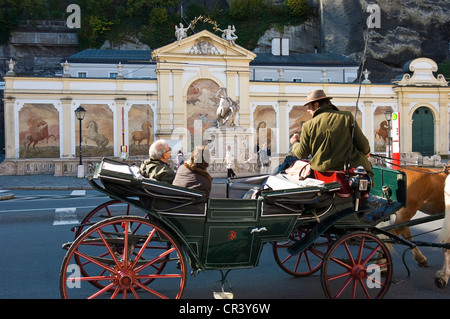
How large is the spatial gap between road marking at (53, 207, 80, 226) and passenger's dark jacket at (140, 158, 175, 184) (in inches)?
178

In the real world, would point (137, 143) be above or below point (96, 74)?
below

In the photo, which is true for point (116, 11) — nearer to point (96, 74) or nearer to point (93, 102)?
point (96, 74)

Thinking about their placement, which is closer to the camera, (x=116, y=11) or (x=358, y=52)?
(x=358, y=52)

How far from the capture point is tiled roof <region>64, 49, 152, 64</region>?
38156 millimetres

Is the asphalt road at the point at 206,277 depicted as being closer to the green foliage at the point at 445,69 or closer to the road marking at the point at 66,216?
the road marking at the point at 66,216

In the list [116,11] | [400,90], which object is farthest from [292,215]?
→ [116,11]

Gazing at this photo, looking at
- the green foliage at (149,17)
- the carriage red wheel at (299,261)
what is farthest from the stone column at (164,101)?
the carriage red wheel at (299,261)

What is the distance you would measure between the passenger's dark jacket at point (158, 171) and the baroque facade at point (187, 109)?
20.5 m

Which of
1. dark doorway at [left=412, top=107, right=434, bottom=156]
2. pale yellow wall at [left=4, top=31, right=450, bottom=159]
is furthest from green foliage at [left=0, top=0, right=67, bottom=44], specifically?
dark doorway at [left=412, top=107, right=434, bottom=156]

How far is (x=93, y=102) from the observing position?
30.6 m

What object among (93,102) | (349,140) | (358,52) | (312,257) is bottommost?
(312,257)

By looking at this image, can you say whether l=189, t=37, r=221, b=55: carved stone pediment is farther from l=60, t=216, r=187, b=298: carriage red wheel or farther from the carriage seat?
the carriage seat
